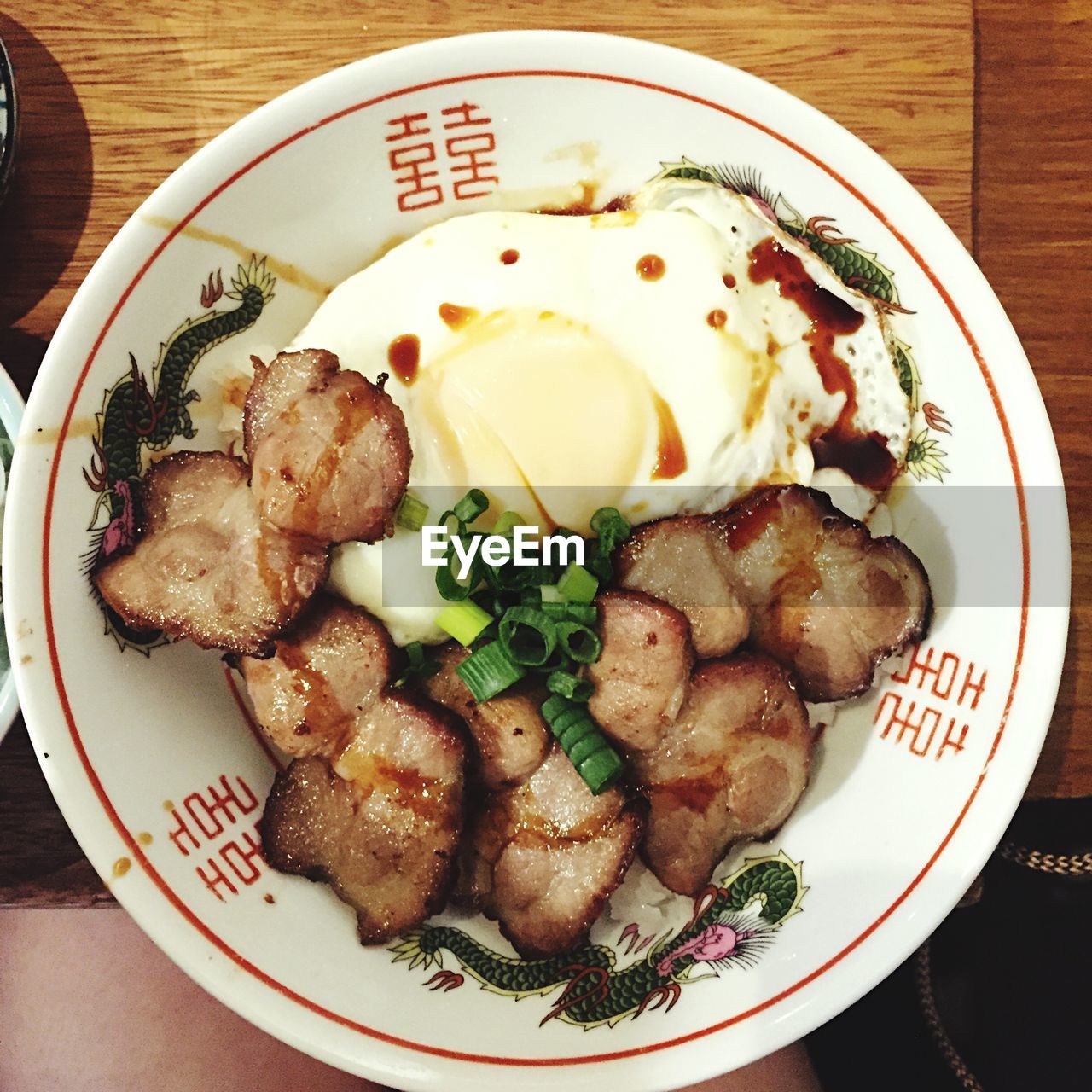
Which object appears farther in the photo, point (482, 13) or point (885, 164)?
point (482, 13)

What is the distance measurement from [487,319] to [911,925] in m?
1.50

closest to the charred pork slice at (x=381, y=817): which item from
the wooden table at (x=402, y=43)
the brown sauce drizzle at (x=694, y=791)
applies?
the brown sauce drizzle at (x=694, y=791)

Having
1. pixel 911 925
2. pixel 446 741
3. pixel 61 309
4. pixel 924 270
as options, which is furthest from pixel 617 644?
pixel 61 309

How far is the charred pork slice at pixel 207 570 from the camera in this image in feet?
5.61

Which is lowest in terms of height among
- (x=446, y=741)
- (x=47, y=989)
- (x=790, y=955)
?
(x=47, y=989)

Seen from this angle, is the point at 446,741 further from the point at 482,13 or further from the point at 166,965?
the point at 482,13

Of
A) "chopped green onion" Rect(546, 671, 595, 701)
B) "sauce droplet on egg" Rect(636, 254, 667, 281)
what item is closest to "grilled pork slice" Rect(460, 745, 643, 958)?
"chopped green onion" Rect(546, 671, 595, 701)

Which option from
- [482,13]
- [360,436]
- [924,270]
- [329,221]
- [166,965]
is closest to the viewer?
[360,436]

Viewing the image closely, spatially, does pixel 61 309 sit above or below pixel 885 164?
below

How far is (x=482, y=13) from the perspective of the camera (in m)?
2.04

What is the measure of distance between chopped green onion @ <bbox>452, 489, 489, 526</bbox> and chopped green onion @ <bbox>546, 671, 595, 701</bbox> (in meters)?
0.38

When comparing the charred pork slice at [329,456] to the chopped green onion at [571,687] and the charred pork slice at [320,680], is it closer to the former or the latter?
the charred pork slice at [320,680]

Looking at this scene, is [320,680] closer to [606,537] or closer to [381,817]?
[381,817]

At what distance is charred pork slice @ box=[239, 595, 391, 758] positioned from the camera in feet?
5.84
